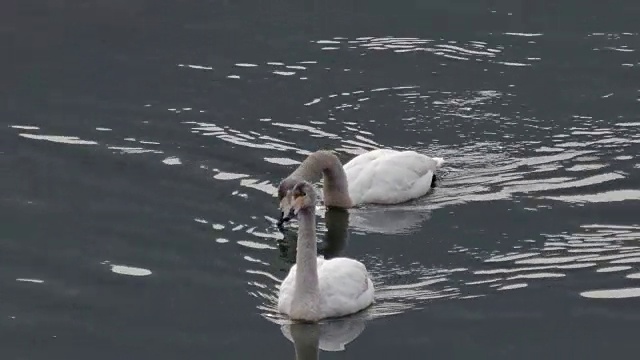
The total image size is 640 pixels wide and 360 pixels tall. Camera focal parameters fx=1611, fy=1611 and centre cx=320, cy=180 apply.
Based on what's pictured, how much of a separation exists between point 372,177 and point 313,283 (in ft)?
13.1

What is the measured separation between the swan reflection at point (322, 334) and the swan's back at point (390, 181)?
387cm

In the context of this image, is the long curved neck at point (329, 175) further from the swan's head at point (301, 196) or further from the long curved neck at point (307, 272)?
the long curved neck at point (307, 272)

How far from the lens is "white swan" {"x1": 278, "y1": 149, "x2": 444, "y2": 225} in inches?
719

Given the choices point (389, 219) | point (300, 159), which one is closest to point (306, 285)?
point (389, 219)

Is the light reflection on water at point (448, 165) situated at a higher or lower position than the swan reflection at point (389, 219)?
higher

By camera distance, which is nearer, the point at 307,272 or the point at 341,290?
the point at 307,272

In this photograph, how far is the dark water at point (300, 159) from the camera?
14.5 m

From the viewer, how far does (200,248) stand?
53.9 ft

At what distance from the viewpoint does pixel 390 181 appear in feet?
60.6

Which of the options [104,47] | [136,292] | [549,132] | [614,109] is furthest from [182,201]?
[104,47]

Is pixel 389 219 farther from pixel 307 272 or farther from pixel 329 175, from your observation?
pixel 307 272

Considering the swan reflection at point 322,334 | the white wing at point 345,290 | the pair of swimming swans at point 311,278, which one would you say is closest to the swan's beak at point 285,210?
the pair of swimming swans at point 311,278

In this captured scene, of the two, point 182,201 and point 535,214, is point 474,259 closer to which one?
point 535,214

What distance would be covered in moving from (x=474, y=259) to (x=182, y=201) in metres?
3.59
